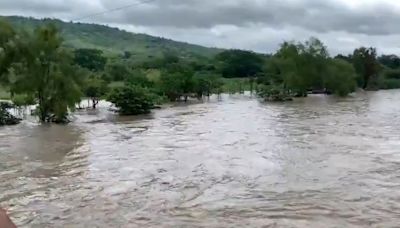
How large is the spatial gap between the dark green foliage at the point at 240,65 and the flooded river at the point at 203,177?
63.7 metres

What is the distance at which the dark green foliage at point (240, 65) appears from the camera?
8875 centimetres

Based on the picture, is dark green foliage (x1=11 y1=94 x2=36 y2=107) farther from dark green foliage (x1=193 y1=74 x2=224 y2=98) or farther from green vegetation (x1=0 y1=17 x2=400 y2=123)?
dark green foliage (x1=193 y1=74 x2=224 y2=98)

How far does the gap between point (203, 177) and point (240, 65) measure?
255 ft

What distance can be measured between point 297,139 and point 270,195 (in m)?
10.2

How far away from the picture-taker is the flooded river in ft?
32.2

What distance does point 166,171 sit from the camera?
47.3 ft

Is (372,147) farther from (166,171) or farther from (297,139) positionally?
(166,171)

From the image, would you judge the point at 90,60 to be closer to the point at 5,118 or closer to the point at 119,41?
the point at 5,118

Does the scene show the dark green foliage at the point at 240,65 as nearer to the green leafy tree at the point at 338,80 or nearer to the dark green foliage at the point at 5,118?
the green leafy tree at the point at 338,80

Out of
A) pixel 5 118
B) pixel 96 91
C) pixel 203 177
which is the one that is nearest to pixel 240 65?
pixel 96 91

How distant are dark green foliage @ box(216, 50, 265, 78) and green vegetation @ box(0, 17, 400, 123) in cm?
16

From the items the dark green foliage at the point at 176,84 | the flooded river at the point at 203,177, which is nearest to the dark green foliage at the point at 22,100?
the flooded river at the point at 203,177

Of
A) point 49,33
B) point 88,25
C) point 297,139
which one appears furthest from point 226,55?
point 297,139

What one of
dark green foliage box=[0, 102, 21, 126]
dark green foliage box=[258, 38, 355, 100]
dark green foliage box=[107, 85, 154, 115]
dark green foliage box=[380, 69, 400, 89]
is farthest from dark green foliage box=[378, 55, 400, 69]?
dark green foliage box=[0, 102, 21, 126]
